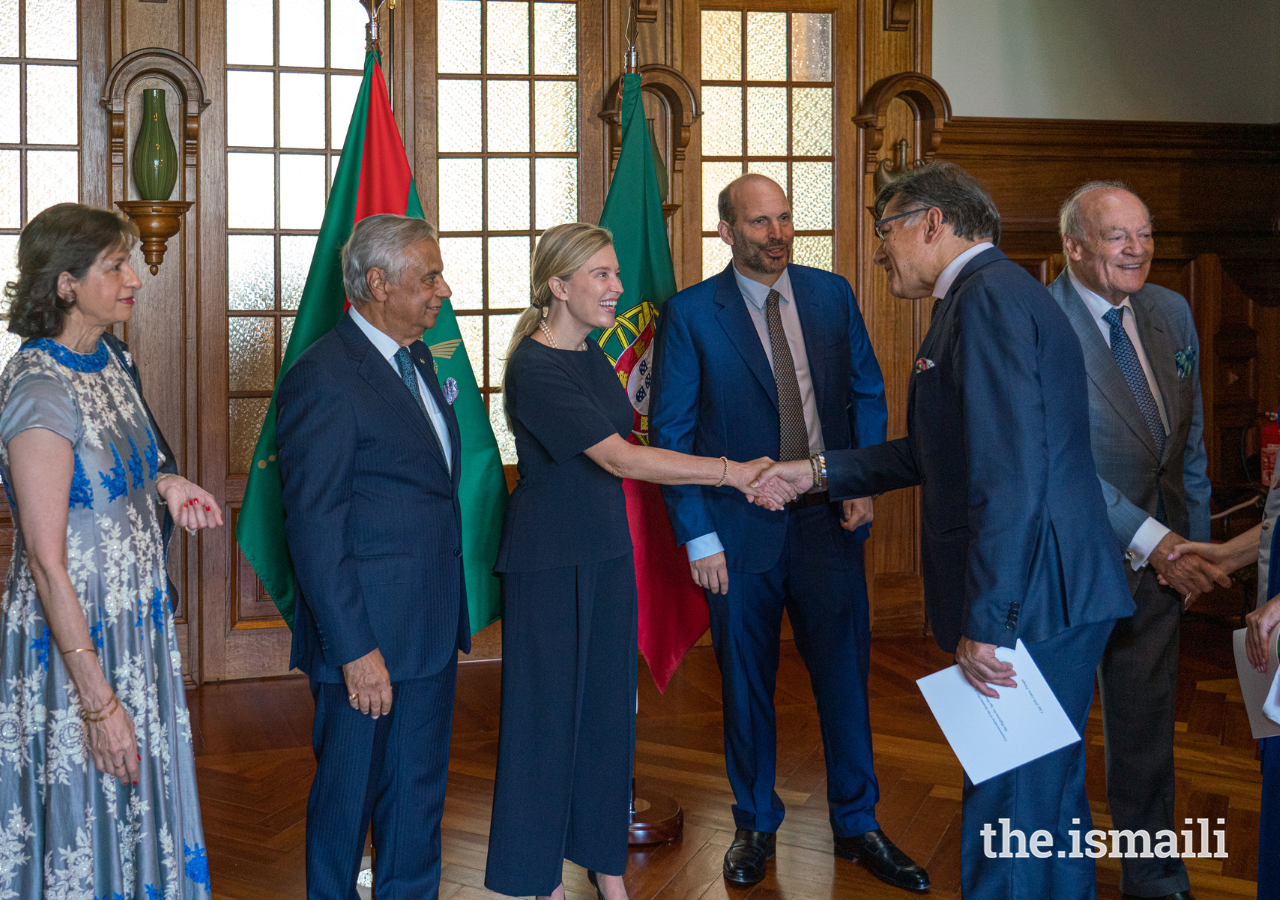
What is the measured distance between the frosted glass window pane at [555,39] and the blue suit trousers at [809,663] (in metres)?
2.90

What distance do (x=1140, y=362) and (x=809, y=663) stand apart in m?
1.15

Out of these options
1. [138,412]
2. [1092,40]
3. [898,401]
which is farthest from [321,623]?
[1092,40]

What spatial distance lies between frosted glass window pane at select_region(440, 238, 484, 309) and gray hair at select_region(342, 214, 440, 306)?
8.73 feet

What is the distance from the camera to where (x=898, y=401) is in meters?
5.52

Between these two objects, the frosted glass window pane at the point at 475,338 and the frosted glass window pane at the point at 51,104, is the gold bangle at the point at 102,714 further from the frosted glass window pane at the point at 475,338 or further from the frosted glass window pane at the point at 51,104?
the frosted glass window pane at the point at 51,104

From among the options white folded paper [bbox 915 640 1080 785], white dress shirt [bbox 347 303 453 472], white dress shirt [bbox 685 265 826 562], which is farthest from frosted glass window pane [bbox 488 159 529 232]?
white folded paper [bbox 915 640 1080 785]

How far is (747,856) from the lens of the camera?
2957mm

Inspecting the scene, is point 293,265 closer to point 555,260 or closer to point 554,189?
point 554,189

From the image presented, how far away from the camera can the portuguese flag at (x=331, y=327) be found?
274 cm

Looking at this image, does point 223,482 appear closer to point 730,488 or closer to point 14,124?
point 14,124

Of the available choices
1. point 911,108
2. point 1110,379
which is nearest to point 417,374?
point 1110,379

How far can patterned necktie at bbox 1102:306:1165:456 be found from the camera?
277 cm

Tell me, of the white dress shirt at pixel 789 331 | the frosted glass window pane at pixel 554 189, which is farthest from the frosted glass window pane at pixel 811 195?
the white dress shirt at pixel 789 331

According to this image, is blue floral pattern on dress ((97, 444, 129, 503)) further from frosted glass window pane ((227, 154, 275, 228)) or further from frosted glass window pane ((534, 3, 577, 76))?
frosted glass window pane ((534, 3, 577, 76))
